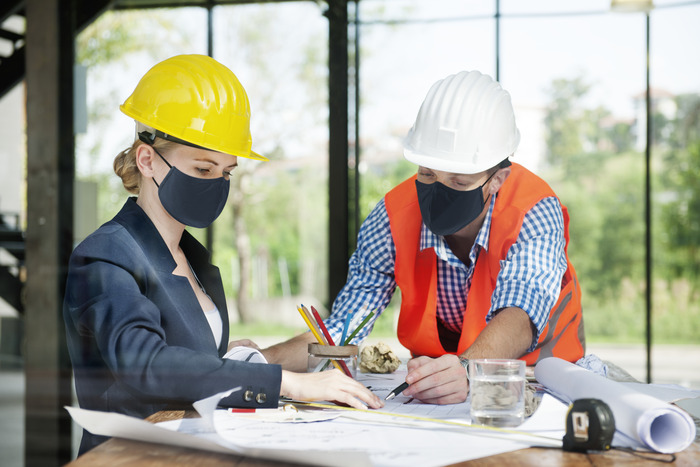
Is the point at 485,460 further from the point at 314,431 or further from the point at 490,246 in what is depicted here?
the point at 490,246

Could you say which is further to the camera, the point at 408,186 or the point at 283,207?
the point at 283,207

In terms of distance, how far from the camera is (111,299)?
1.19 m

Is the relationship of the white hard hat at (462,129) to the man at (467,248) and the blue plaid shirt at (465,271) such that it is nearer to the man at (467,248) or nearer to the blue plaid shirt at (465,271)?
the man at (467,248)

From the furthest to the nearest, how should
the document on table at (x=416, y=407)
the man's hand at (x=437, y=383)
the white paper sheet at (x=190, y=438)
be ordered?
the man's hand at (x=437, y=383) < the document on table at (x=416, y=407) < the white paper sheet at (x=190, y=438)

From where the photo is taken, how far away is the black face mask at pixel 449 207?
6.13 ft

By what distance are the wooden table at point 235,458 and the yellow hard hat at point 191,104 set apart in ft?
2.36

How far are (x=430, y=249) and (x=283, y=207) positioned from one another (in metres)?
3.54

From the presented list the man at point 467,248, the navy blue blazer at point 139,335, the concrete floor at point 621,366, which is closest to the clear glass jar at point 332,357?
the navy blue blazer at point 139,335

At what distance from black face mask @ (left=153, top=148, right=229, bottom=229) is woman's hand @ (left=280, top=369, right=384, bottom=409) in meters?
0.47

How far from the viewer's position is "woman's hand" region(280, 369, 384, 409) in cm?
116

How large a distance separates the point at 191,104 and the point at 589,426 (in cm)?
97

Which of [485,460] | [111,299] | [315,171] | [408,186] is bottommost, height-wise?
[485,460]

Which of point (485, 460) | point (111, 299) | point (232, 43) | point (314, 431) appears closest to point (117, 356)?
point (111, 299)

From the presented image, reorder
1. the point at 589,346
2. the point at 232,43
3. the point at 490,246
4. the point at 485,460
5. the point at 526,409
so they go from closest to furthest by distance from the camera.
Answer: the point at 485,460 < the point at 526,409 < the point at 490,246 < the point at 589,346 < the point at 232,43
